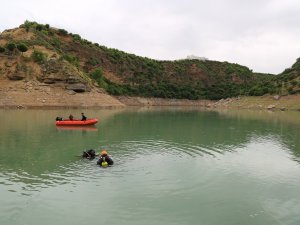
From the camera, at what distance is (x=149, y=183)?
21.3m

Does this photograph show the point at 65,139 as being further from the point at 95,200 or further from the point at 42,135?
the point at 95,200

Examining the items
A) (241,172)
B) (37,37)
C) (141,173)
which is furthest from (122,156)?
(37,37)

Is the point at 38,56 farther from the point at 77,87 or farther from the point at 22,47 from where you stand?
the point at 77,87

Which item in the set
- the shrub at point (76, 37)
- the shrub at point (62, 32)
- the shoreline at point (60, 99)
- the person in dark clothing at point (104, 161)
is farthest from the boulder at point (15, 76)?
the person in dark clothing at point (104, 161)

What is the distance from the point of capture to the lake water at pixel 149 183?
16203 mm

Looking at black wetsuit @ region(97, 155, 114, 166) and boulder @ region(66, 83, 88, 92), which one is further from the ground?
boulder @ region(66, 83, 88, 92)

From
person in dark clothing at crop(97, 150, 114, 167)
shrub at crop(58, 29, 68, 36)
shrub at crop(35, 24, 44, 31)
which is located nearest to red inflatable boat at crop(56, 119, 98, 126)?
person in dark clothing at crop(97, 150, 114, 167)

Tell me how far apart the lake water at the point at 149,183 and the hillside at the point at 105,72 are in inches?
2456

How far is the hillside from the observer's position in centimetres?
9644

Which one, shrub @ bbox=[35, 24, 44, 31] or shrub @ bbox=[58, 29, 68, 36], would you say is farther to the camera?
shrub @ bbox=[58, 29, 68, 36]

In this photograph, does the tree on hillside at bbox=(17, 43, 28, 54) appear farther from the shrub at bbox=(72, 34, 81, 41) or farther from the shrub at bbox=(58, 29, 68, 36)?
the shrub at bbox=(72, 34, 81, 41)

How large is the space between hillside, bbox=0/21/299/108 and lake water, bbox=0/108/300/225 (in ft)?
205

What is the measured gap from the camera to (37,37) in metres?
111

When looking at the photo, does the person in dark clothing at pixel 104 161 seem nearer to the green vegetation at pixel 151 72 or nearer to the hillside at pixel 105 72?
the hillside at pixel 105 72
